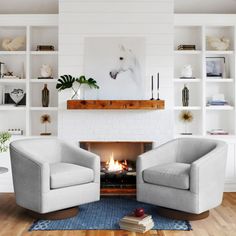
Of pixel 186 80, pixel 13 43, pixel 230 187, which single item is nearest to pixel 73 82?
pixel 13 43

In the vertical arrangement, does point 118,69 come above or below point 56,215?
above

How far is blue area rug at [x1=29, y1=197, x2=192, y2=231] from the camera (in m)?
3.58

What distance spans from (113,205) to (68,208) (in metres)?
0.67

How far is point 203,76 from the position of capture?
521 cm

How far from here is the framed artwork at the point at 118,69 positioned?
5047mm

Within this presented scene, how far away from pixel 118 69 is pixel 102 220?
208 cm

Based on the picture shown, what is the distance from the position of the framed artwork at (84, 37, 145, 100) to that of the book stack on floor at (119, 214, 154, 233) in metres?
1.93

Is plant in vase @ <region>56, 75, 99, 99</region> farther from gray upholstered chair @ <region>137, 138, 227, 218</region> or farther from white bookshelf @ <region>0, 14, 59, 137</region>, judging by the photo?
gray upholstered chair @ <region>137, 138, 227, 218</region>

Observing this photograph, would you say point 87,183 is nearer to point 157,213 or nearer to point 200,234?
point 157,213

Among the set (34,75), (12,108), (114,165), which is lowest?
(114,165)

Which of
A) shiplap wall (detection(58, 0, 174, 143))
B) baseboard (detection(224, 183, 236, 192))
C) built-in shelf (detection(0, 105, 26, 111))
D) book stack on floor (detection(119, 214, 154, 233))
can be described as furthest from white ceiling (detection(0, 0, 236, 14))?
book stack on floor (detection(119, 214, 154, 233))

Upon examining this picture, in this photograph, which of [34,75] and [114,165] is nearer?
[114,165]

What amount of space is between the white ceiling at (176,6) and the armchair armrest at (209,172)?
2.25 meters

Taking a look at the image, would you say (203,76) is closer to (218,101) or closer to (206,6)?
(218,101)
